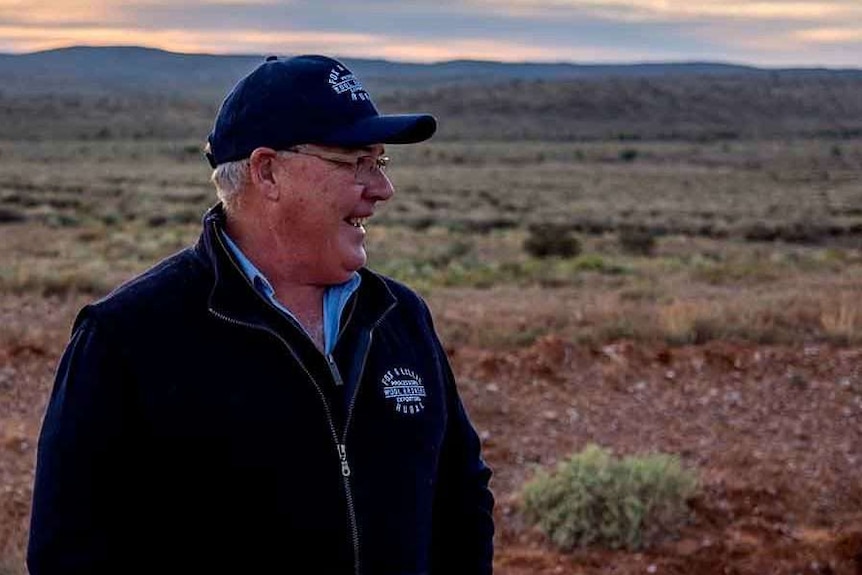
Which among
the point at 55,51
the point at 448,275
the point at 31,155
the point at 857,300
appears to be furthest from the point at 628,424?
the point at 55,51

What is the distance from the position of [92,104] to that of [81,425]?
109 metres

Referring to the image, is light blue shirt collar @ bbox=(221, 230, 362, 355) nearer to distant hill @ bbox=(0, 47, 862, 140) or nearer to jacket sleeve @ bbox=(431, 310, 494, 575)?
jacket sleeve @ bbox=(431, 310, 494, 575)

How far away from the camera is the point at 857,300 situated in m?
11.8

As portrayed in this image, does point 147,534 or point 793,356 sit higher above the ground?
point 147,534

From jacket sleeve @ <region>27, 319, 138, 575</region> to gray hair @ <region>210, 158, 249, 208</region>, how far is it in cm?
43

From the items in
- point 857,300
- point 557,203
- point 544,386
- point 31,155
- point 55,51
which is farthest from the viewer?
point 55,51

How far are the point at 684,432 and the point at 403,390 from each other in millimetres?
5800

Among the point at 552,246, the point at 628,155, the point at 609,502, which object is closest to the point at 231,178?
the point at 609,502

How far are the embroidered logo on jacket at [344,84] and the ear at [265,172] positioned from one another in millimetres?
175

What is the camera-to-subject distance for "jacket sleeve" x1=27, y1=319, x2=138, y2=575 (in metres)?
2.38

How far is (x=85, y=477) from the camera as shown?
2.39m

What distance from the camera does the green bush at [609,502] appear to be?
656 cm

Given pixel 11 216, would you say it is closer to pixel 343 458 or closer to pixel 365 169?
pixel 365 169

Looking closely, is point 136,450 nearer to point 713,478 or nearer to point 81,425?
point 81,425
